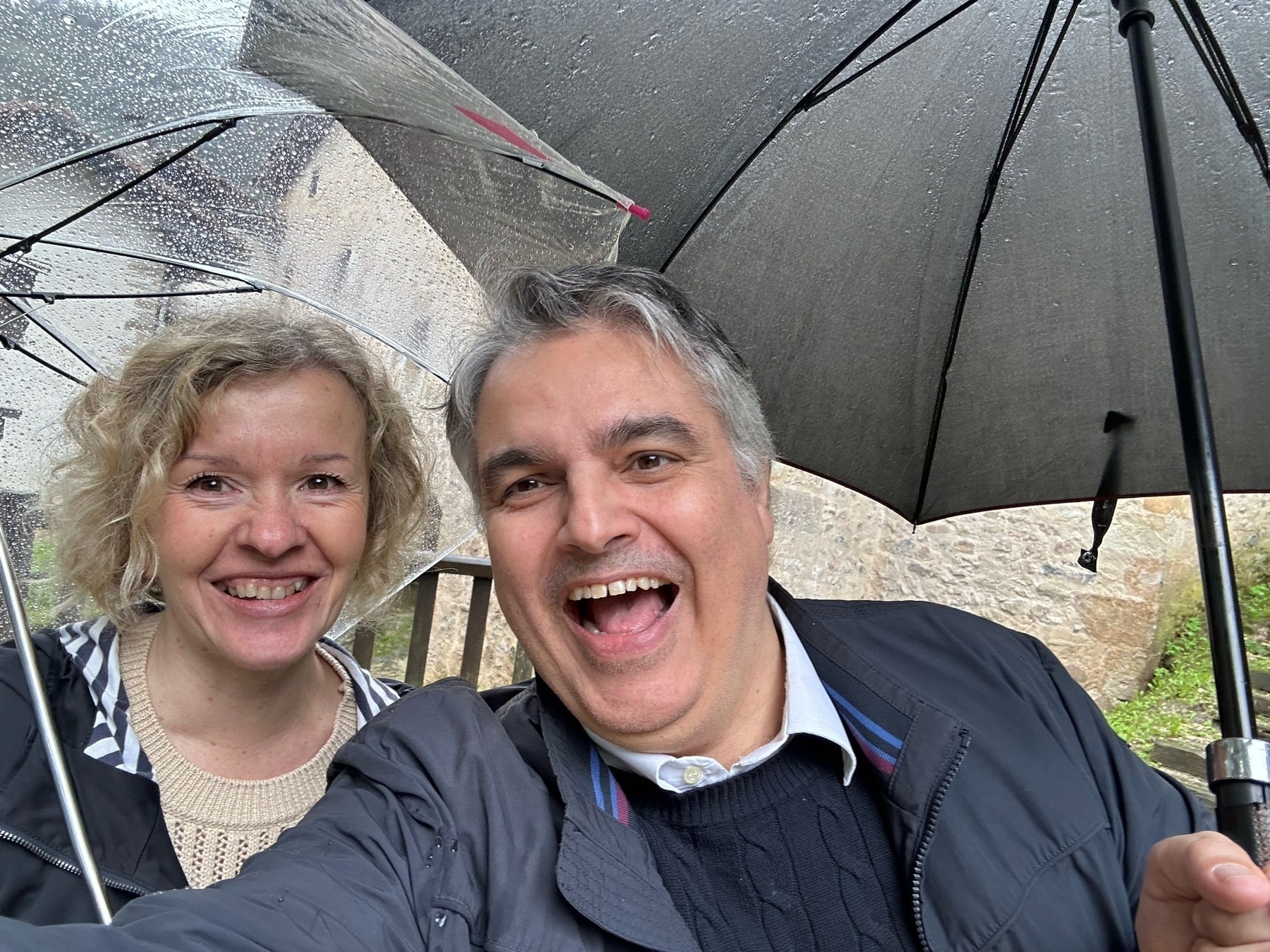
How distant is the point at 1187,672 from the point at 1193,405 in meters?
7.29

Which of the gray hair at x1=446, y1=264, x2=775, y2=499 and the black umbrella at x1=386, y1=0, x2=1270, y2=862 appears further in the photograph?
the black umbrella at x1=386, y1=0, x2=1270, y2=862

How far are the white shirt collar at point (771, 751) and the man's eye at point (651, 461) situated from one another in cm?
44

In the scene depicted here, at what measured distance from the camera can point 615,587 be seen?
1521 millimetres

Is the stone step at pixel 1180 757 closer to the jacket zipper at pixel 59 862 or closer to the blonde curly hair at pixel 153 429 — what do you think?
the blonde curly hair at pixel 153 429

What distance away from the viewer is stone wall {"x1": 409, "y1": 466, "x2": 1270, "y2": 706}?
302 inches

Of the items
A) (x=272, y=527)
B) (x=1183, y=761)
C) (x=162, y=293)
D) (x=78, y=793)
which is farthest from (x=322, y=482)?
(x=1183, y=761)

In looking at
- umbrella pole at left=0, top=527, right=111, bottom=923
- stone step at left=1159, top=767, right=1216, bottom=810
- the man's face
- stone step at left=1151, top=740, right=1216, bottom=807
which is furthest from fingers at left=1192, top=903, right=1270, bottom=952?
stone step at left=1151, top=740, right=1216, bottom=807

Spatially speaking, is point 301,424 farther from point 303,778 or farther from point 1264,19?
point 1264,19

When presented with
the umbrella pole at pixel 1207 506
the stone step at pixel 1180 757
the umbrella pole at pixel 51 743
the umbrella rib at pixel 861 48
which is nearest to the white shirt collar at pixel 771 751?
the umbrella pole at pixel 1207 506

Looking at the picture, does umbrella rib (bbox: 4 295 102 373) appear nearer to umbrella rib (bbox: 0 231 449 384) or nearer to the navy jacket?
umbrella rib (bbox: 0 231 449 384)

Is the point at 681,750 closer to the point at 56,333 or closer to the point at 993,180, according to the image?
the point at 993,180

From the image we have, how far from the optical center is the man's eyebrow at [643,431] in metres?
1.57

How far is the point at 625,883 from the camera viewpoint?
1331 mm

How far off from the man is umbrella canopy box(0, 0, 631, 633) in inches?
12.0
